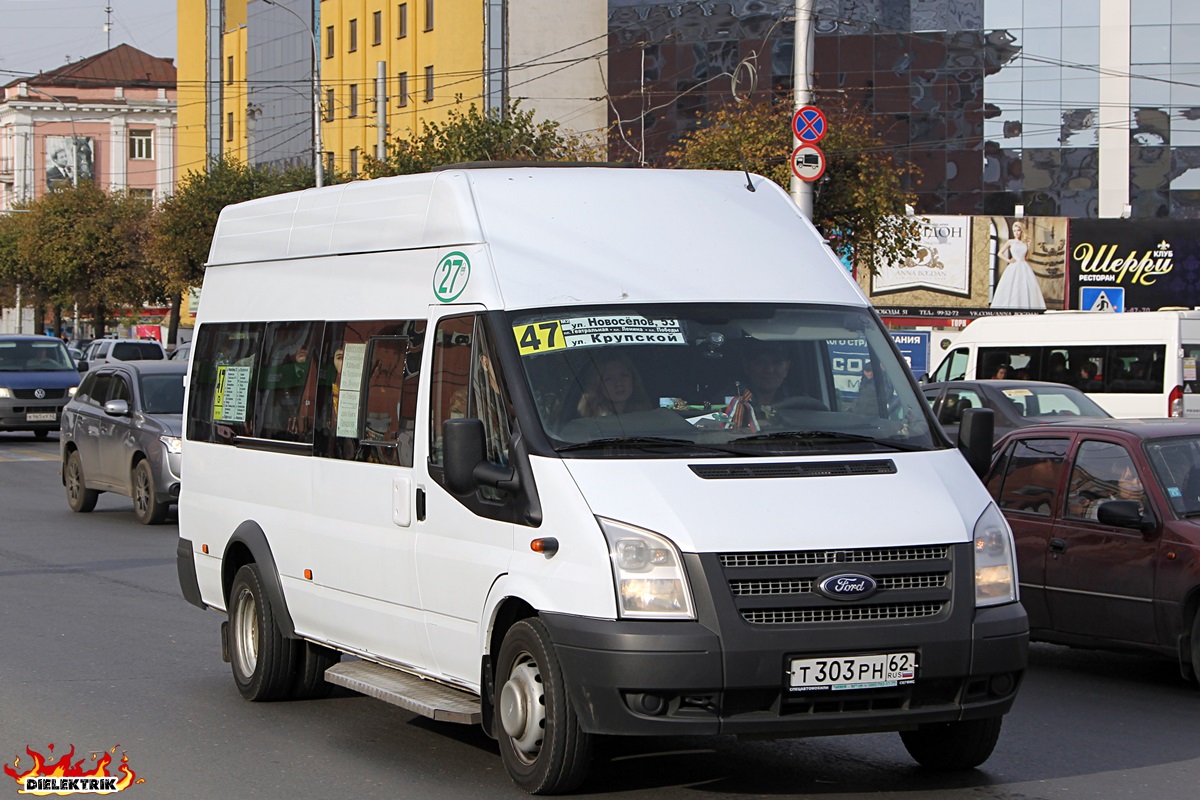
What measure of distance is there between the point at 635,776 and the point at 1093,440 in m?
4.16

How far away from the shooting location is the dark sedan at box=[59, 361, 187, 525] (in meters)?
18.1

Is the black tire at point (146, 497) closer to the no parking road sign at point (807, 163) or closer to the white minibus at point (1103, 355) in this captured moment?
the no parking road sign at point (807, 163)

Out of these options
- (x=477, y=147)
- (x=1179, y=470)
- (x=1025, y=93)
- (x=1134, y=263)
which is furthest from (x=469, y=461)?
(x=1025, y=93)

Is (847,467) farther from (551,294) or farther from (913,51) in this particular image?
(913,51)

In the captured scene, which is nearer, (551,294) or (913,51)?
(551,294)

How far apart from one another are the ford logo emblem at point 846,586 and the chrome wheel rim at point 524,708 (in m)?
1.11

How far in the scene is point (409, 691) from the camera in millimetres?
7258

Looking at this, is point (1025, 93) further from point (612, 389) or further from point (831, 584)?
point (831, 584)

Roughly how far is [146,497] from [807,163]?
7928 mm

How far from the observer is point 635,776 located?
6902 millimetres

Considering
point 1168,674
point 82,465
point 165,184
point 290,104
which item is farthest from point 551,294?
point 165,184

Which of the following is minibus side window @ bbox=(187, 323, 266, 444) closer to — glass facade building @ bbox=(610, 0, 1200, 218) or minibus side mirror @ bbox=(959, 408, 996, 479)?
minibus side mirror @ bbox=(959, 408, 996, 479)

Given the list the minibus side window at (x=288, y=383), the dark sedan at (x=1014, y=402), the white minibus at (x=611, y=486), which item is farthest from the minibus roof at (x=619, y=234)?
the dark sedan at (x=1014, y=402)

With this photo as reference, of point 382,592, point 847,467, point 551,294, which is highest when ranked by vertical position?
point 551,294
